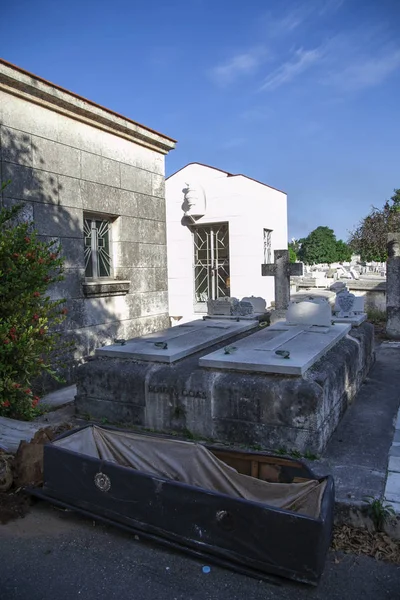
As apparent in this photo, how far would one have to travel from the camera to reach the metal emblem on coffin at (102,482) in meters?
3.04

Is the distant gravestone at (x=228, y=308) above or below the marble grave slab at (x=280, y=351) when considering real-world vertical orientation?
above

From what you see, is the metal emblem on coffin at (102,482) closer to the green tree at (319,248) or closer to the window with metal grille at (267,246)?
the window with metal grille at (267,246)

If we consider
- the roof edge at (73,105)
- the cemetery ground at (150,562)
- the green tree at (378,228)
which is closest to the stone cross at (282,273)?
the roof edge at (73,105)

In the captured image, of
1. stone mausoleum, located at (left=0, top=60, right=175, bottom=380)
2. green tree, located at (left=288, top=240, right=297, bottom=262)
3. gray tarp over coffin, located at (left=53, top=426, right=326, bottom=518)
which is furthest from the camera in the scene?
green tree, located at (left=288, top=240, right=297, bottom=262)

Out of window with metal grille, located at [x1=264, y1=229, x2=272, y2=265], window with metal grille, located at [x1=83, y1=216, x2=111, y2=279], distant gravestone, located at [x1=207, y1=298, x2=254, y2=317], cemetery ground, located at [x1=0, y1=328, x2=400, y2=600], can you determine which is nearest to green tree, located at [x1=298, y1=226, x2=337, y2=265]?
window with metal grille, located at [x1=264, y1=229, x2=272, y2=265]

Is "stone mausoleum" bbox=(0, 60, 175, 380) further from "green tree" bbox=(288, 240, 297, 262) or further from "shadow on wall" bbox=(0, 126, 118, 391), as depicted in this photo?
"green tree" bbox=(288, 240, 297, 262)

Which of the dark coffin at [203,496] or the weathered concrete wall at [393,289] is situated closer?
the dark coffin at [203,496]

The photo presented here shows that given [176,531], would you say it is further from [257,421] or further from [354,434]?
[354,434]

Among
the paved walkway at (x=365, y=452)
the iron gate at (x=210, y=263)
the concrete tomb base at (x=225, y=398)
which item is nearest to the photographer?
the paved walkway at (x=365, y=452)

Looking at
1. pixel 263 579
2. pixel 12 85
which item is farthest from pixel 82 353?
pixel 263 579

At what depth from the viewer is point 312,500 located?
2916mm

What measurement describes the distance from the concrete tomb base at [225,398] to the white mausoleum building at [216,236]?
7089 millimetres

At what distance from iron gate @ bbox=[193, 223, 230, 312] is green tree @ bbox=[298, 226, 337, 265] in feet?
121

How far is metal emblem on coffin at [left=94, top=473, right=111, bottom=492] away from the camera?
9.98 feet
